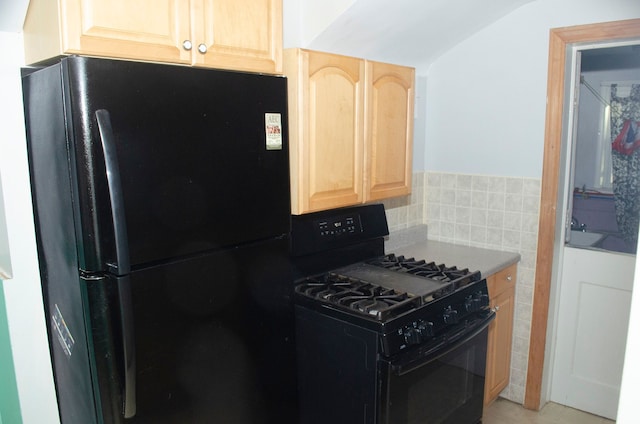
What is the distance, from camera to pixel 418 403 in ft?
6.44

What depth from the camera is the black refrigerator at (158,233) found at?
1.29 m

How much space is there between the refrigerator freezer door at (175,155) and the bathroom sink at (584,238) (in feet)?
6.53

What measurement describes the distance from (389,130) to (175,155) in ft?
4.02

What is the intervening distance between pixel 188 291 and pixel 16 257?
621mm

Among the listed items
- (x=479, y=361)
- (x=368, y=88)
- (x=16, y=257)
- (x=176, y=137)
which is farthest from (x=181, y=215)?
(x=479, y=361)

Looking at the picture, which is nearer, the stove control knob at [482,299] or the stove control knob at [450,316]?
the stove control knob at [450,316]

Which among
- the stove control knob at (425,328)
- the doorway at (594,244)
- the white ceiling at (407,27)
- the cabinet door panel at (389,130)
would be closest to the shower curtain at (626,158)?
the doorway at (594,244)

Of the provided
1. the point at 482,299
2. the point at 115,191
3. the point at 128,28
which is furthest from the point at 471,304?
the point at 128,28

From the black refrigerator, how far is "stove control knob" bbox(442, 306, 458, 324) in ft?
2.36

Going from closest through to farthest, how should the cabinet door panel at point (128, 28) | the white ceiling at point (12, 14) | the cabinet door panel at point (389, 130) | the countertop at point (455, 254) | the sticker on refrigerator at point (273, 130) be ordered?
the cabinet door panel at point (128, 28)
the white ceiling at point (12, 14)
the sticker on refrigerator at point (273, 130)
the cabinet door panel at point (389, 130)
the countertop at point (455, 254)

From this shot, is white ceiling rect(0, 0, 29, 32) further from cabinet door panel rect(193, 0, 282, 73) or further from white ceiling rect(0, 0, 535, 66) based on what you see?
white ceiling rect(0, 0, 535, 66)

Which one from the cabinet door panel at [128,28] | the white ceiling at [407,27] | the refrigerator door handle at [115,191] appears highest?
the white ceiling at [407,27]

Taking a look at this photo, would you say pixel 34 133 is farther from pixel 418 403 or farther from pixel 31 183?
pixel 418 403

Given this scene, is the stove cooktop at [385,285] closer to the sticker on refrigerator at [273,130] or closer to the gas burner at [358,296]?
the gas burner at [358,296]
